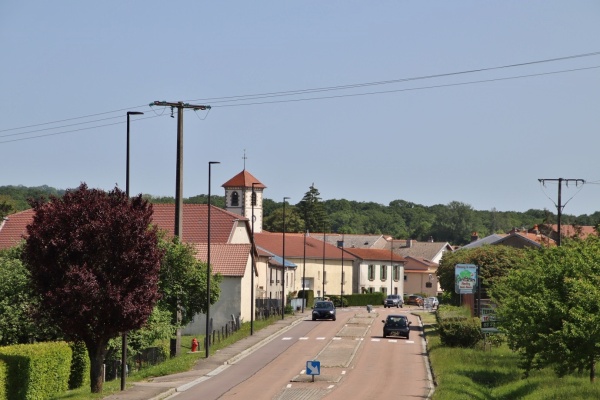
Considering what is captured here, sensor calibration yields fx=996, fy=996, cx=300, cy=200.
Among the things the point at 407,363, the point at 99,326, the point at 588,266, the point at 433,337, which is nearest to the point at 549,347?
the point at 588,266

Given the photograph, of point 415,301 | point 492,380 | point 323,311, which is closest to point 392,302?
point 415,301

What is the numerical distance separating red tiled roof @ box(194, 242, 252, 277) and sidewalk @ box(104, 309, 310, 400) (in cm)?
565

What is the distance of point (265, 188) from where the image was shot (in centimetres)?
12762

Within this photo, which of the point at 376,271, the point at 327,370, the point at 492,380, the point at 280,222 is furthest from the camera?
the point at 280,222

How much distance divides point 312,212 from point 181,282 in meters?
148

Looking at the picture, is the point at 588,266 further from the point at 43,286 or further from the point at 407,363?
the point at 43,286

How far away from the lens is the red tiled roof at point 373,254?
440 ft

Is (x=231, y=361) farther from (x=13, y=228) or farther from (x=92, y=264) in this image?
(x=13, y=228)

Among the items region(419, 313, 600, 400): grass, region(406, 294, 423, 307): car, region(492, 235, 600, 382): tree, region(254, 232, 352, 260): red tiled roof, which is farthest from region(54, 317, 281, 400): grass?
region(406, 294, 423, 307): car

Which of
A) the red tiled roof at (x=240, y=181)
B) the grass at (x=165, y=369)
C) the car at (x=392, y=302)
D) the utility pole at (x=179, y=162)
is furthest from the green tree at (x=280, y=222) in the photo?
the utility pole at (x=179, y=162)

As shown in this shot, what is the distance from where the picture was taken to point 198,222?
82.6 m

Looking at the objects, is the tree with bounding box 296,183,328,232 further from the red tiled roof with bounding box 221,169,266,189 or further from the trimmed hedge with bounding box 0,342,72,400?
the trimmed hedge with bounding box 0,342,72,400

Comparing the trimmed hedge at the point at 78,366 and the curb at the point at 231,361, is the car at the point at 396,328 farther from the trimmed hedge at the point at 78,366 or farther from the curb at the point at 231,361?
the trimmed hedge at the point at 78,366

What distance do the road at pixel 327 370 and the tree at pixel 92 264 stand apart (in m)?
3.61
